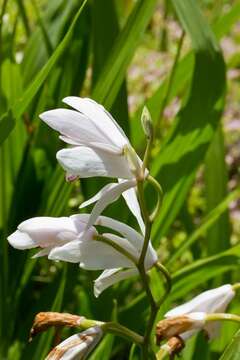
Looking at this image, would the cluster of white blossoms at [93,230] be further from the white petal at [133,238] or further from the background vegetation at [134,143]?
the background vegetation at [134,143]

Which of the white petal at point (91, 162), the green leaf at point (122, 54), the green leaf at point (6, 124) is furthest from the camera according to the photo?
the green leaf at point (122, 54)

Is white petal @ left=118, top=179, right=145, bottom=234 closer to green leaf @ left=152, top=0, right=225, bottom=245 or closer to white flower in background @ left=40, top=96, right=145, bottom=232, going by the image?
white flower in background @ left=40, top=96, right=145, bottom=232

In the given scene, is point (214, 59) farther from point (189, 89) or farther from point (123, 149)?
point (123, 149)

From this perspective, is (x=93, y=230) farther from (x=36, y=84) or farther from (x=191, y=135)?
(x=191, y=135)

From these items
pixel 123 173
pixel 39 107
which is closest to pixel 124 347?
pixel 39 107

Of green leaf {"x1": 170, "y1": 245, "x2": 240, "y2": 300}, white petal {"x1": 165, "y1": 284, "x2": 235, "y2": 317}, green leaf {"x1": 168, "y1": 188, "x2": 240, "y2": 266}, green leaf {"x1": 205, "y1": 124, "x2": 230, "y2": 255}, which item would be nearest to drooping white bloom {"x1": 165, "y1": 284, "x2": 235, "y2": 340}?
white petal {"x1": 165, "y1": 284, "x2": 235, "y2": 317}

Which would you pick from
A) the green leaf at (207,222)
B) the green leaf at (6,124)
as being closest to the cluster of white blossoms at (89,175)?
the green leaf at (6,124)

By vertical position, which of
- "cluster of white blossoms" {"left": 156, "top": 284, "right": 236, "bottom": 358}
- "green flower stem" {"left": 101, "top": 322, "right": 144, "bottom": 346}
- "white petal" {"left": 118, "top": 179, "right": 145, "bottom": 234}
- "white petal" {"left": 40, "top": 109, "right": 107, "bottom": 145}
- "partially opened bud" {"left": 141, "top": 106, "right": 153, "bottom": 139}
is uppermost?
"white petal" {"left": 40, "top": 109, "right": 107, "bottom": 145}
